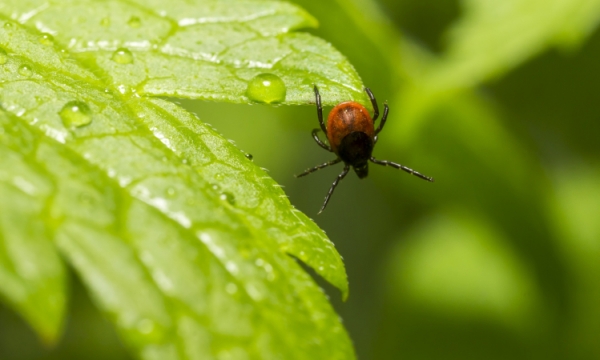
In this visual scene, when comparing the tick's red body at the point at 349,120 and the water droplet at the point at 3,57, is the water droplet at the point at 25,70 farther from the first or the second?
the tick's red body at the point at 349,120

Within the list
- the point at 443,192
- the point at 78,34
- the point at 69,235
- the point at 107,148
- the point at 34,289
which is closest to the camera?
the point at 34,289

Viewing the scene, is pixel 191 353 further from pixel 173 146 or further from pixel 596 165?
pixel 596 165

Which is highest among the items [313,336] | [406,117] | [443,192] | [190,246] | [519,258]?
[190,246]

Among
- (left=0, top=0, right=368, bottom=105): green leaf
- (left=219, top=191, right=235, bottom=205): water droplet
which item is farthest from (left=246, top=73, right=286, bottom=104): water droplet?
(left=219, top=191, right=235, bottom=205): water droplet

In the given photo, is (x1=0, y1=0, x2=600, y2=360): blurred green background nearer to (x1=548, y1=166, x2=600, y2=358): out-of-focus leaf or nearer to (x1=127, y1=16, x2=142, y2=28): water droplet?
(x1=548, y1=166, x2=600, y2=358): out-of-focus leaf

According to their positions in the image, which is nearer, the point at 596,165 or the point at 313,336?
the point at 313,336

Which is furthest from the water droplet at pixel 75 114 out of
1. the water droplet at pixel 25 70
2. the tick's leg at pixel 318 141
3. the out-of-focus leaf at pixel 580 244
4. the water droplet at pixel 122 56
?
the out-of-focus leaf at pixel 580 244

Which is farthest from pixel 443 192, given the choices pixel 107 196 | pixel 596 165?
pixel 107 196

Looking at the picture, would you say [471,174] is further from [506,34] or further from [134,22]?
[134,22]
